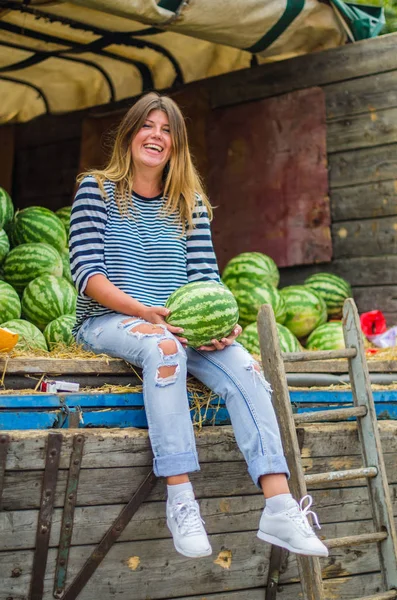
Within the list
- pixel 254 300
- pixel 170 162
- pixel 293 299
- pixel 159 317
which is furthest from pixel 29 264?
pixel 159 317

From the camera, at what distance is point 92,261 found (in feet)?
11.5

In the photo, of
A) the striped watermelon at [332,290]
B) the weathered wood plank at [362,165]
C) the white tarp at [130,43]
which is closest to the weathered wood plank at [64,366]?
the white tarp at [130,43]

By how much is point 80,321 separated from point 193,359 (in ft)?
2.00

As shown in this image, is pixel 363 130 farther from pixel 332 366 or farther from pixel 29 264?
pixel 29 264

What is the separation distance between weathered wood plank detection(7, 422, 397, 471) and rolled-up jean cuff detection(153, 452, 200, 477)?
0.18 metres

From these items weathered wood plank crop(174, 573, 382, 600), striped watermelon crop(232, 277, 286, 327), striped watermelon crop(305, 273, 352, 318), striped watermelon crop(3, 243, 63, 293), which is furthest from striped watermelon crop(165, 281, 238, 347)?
striped watermelon crop(305, 273, 352, 318)

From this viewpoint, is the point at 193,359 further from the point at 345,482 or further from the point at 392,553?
the point at 392,553

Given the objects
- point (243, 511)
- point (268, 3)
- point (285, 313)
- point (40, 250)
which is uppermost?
point (268, 3)

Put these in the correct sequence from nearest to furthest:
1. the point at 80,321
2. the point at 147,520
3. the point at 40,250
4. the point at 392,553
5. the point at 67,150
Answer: the point at 147,520
the point at 392,553
the point at 80,321
the point at 40,250
the point at 67,150

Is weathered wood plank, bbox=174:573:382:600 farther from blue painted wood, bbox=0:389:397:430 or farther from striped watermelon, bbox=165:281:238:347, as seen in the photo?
striped watermelon, bbox=165:281:238:347

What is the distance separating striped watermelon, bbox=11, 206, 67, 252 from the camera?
5363 mm

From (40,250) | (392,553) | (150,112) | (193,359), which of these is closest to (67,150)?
(40,250)

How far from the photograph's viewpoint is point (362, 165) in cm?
584

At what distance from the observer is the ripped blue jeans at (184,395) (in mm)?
3047
